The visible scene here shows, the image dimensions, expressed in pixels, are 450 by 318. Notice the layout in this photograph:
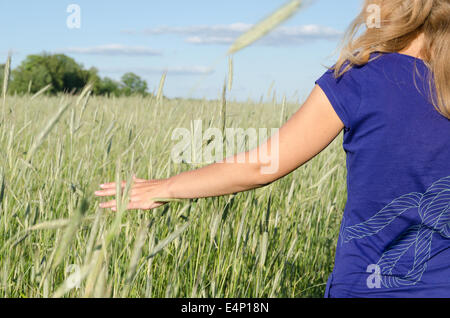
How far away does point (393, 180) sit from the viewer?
990 mm

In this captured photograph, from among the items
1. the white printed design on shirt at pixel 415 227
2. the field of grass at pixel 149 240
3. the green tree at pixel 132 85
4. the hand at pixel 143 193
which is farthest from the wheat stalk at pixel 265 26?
the green tree at pixel 132 85

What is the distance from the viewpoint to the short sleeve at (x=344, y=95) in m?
0.97

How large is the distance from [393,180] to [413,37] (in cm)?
32

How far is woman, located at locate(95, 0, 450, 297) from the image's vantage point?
0.96 metres

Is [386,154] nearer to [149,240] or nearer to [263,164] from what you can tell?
[263,164]

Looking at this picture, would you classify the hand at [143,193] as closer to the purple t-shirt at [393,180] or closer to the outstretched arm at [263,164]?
the outstretched arm at [263,164]

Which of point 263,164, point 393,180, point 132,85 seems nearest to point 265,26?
point 263,164

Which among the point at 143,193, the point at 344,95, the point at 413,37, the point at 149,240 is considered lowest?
the point at 149,240

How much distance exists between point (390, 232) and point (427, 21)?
0.47 m

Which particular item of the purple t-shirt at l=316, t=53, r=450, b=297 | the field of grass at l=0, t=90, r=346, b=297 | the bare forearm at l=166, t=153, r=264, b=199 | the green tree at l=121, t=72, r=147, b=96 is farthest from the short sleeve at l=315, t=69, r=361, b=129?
the green tree at l=121, t=72, r=147, b=96
